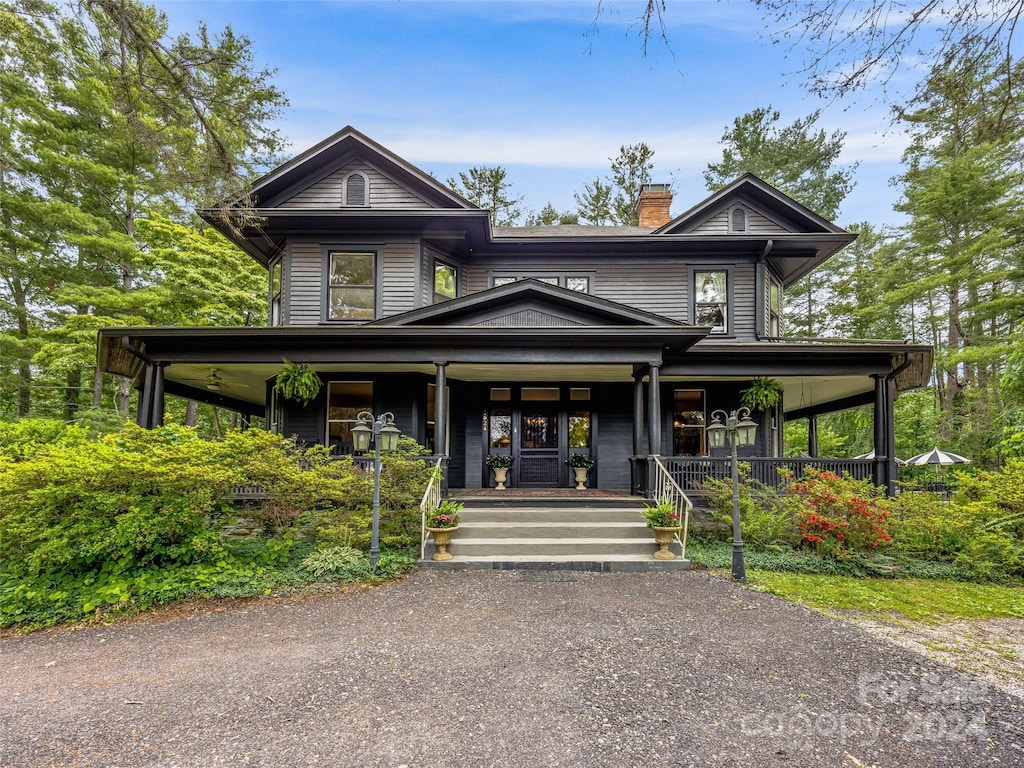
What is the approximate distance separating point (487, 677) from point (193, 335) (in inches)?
309

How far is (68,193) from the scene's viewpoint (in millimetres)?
15383

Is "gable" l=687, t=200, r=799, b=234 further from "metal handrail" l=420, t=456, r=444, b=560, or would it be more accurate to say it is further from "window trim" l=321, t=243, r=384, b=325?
"metal handrail" l=420, t=456, r=444, b=560

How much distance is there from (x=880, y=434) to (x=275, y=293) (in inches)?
535

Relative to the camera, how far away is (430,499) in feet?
23.3

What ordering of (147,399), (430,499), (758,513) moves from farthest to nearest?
(147,399) < (758,513) < (430,499)

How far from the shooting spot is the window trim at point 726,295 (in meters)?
11.3

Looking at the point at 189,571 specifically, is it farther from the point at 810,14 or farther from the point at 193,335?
the point at 810,14

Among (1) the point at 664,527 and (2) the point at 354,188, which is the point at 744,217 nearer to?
(1) the point at 664,527

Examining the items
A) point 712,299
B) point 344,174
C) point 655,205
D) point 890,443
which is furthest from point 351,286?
point 890,443

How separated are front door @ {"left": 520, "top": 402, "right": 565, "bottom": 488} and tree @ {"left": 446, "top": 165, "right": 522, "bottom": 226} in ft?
52.7

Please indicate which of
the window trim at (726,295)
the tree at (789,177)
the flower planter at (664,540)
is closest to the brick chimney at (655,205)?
the window trim at (726,295)

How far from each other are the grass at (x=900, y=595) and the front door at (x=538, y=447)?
5.32 m

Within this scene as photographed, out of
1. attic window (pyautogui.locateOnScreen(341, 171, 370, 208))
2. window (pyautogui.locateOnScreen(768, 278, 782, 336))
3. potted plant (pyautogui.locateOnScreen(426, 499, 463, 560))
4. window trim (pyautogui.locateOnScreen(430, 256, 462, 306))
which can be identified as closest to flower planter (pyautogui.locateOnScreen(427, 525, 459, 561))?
potted plant (pyautogui.locateOnScreen(426, 499, 463, 560))

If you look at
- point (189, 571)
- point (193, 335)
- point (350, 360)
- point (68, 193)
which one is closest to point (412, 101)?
point (350, 360)
